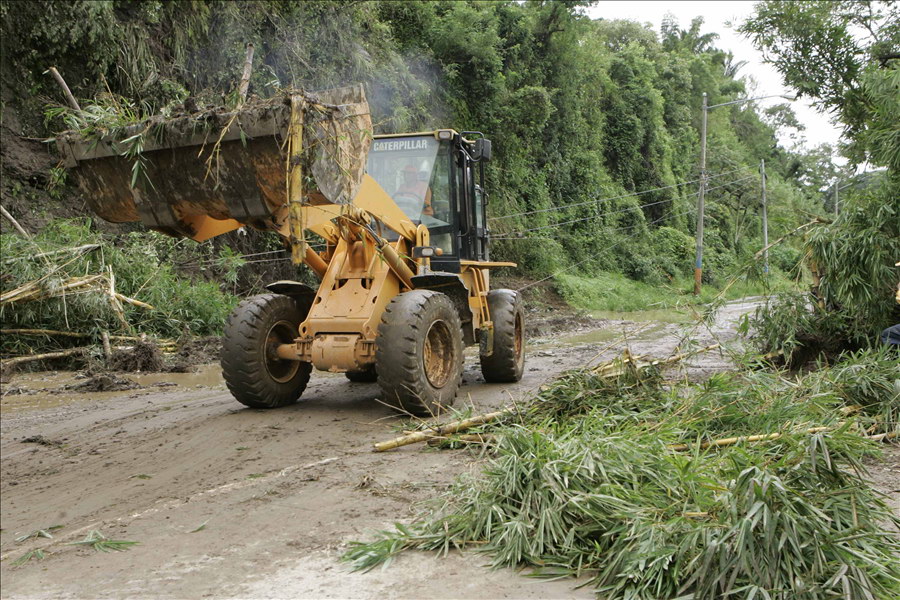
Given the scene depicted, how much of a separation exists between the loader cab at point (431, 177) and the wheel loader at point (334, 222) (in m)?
0.01

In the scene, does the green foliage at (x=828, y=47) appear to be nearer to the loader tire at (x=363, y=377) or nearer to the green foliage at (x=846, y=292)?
the green foliage at (x=846, y=292)

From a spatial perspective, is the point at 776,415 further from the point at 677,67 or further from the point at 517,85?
the point at 677,67

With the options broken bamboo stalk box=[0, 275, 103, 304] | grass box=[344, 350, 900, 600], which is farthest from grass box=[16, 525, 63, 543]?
broken bamboo stalk box=[0, 275, 103, 304]

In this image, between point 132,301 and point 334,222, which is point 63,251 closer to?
point 132,301

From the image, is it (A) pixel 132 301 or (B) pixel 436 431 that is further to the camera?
(A) pixel 132 301

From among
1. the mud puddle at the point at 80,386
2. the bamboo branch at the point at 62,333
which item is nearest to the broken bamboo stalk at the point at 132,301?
the bamboo branch at the point at 62,333

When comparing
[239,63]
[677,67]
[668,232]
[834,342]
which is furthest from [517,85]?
[677,67]

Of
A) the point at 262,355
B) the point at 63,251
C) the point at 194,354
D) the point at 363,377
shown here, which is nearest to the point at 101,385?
the point at 194,354

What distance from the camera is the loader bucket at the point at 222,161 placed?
5688 mm

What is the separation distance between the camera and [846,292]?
846 centimetres

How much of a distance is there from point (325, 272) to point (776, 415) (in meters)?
4.51

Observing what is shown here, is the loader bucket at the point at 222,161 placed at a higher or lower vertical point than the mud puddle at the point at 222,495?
higher

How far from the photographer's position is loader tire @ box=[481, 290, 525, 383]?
9492 millimetres

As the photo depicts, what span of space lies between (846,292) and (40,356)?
10.5 m
